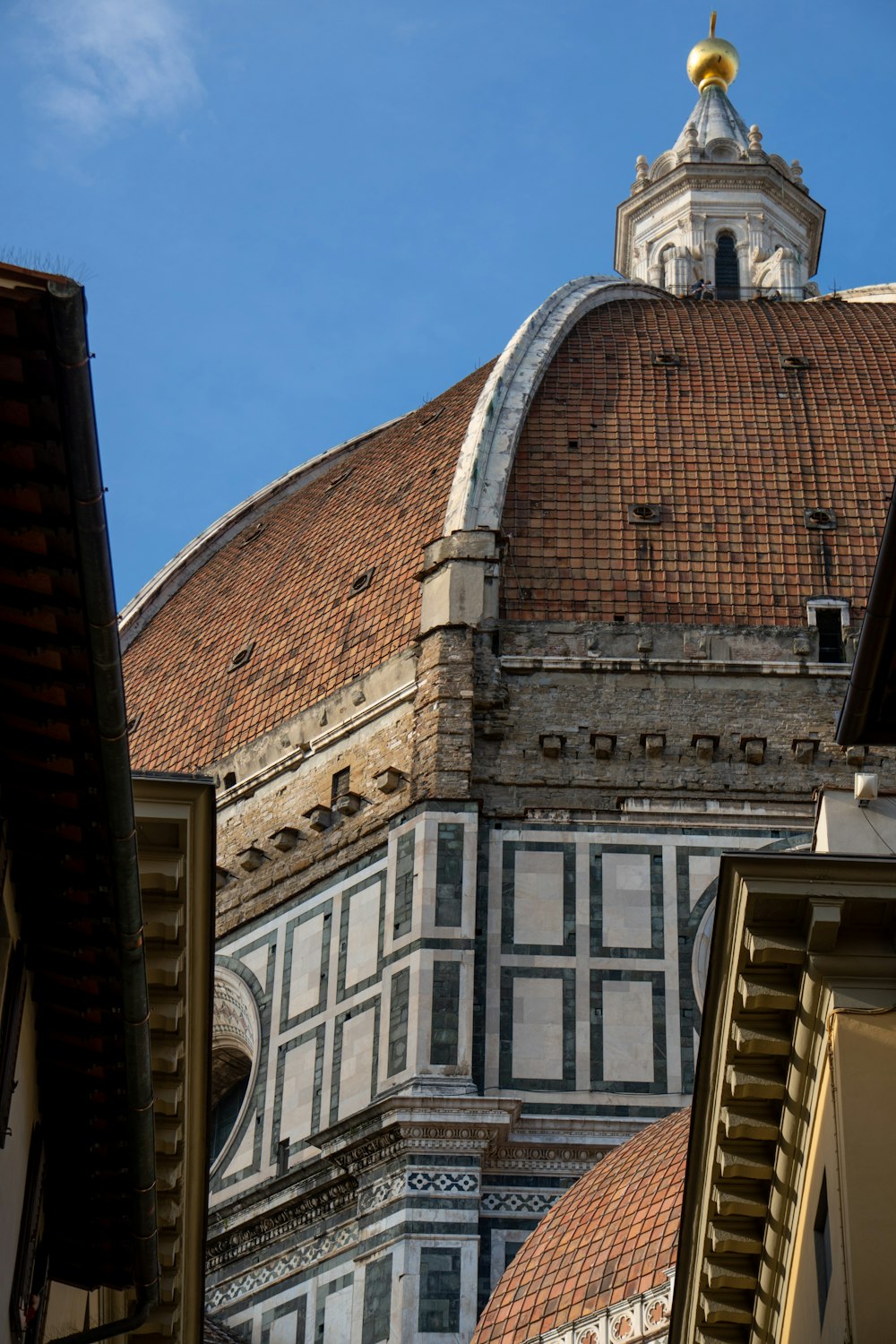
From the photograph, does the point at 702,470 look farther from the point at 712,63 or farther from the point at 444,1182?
the point at 712,63

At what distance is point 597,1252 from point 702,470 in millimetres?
12691

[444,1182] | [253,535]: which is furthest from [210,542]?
[444,1182]

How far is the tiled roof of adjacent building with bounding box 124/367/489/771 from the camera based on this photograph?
26.2 metres

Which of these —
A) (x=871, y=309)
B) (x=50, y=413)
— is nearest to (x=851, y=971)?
(x=50, y=413)

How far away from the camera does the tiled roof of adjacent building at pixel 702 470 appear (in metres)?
25.5

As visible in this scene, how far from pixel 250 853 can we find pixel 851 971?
15.9 metres

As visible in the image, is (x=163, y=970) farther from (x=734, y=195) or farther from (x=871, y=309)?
(x=734, y=195)

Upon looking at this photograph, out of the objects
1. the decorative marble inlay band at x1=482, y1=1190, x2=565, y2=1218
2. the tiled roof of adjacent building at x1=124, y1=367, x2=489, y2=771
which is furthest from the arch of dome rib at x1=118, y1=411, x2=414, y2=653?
the decorative marble inlay band at x1=482, y1=1190, x2=565, y2=1218

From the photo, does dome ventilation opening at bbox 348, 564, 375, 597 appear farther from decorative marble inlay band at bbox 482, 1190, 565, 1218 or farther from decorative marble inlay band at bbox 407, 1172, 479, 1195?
decorative marble inlay band at bbox 482, 1190, 565, 1218

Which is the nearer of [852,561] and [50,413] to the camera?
[50,413]

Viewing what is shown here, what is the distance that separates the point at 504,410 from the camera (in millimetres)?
27609

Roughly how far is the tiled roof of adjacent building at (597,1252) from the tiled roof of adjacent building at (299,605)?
9429 millimetres

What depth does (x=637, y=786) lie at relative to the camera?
77.7 ft

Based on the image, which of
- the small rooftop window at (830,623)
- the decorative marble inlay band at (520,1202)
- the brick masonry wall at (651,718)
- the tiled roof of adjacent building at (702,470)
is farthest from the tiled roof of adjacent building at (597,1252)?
the tiled roof of adjacent building at (702,470)
